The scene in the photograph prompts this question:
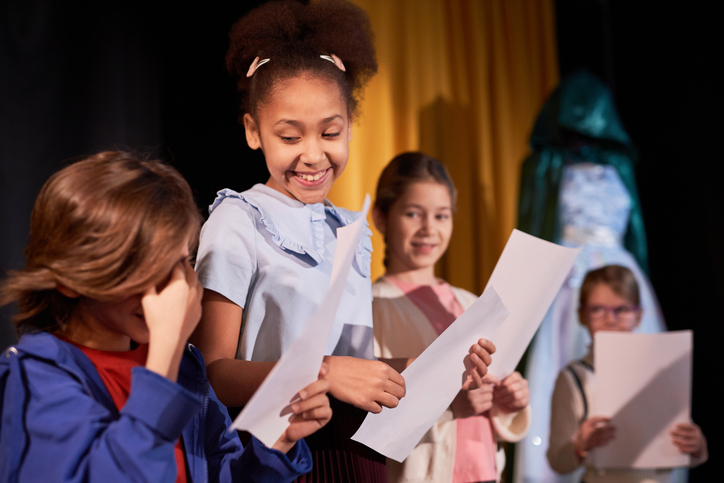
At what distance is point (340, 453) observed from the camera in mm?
939

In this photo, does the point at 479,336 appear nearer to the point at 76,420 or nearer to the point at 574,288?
the point at 76,420

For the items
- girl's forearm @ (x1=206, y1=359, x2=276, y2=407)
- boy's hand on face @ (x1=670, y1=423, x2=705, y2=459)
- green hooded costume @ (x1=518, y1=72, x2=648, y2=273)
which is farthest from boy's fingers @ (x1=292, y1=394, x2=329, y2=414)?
green hooded costume @ (x1=518, y1=72, x2=648, y2=273)

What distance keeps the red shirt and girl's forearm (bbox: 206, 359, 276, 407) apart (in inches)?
4.2

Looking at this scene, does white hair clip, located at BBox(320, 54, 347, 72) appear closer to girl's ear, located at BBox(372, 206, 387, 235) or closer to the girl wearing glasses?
girl's ear, located at BBox(372, 206, 387, 235)

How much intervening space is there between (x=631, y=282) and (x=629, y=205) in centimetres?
49

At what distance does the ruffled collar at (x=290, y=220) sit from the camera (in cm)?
98

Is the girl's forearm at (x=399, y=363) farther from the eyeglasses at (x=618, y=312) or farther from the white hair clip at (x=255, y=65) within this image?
the eyeglasses at (x=618, y=312)

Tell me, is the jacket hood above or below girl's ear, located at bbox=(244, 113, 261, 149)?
above

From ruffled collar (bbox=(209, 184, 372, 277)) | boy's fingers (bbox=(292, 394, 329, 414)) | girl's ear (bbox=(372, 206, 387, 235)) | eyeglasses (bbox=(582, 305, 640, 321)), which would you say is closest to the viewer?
boy's fingers (bbox=(292, 394, 329, 414))

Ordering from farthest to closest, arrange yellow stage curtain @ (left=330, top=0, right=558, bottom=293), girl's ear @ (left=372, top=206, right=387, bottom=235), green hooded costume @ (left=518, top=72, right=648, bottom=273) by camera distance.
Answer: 1. green hooded costume @ (left=518, top=72, right=648, bottom=273)
2. yellow stage curtain @ (left=330, top=0, right=558, bottom=293)
3. girl's ear @ (left=372, top=206, right=387, bottom=235)

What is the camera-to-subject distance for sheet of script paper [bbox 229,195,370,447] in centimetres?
65

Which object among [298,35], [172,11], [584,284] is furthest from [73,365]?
[584,284]

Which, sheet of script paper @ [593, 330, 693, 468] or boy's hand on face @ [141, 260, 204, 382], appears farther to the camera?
sheet of script paper @ [593, 330, 693, 468]

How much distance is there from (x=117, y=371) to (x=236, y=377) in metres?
0.16
